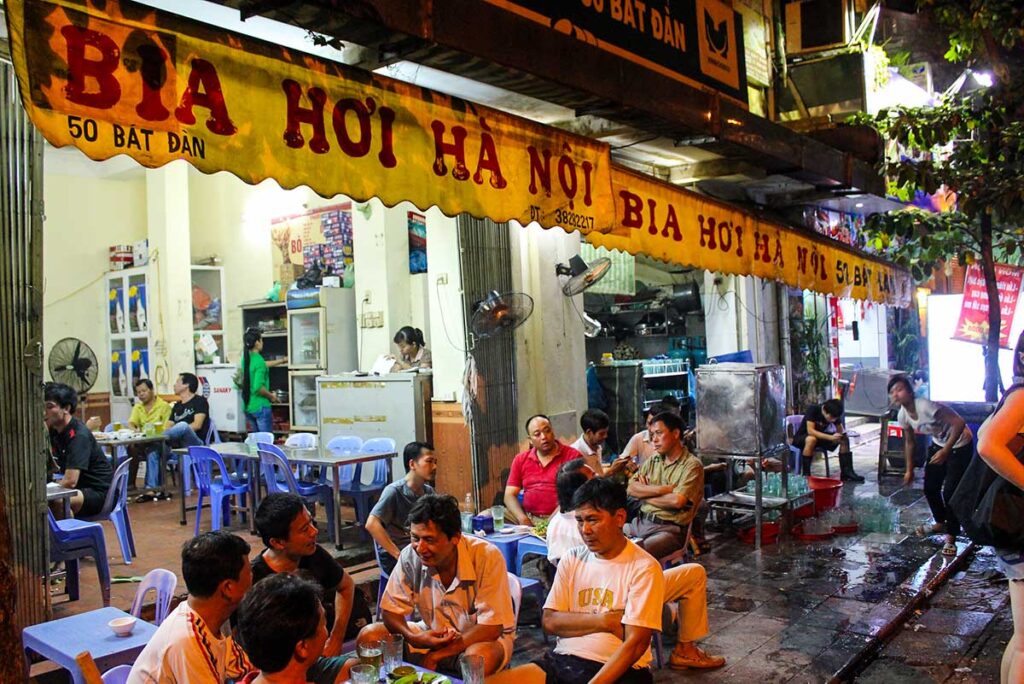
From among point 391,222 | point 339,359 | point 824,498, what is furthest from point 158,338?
A: point 824,498

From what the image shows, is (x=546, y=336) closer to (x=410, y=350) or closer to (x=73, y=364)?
(x=410, y=350)

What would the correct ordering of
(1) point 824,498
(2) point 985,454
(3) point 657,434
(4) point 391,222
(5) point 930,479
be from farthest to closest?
1. (4) point 391,222
2. (1) point 824,498
3. (5) point 930,479
4. (3) point 657,434
5. (2) point 985,454

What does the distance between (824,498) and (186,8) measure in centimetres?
827

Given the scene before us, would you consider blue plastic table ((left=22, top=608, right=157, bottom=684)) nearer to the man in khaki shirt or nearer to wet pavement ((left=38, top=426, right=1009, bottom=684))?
wet pavement ((left=38, top=426, right=1009, bottom=684))

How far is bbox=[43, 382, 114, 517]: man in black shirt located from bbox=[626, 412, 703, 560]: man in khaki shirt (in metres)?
5.04

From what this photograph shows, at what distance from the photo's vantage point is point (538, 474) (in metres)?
6.91

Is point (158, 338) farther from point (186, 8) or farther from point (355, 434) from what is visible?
point (186, 8)

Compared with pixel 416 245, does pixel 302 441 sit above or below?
below

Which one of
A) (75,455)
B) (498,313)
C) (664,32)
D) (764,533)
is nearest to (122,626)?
(75,455)

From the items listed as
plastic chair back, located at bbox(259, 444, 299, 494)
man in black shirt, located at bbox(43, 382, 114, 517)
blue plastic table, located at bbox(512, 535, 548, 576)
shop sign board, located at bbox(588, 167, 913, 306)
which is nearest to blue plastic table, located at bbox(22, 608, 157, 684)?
blue plastic table, located at bbox(512, 535, 548, 576)

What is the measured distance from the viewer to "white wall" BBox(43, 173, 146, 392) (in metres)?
14.4

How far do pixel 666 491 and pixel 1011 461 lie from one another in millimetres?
3013

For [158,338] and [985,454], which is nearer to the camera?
[985,454]

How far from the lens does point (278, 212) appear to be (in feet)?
49.4
